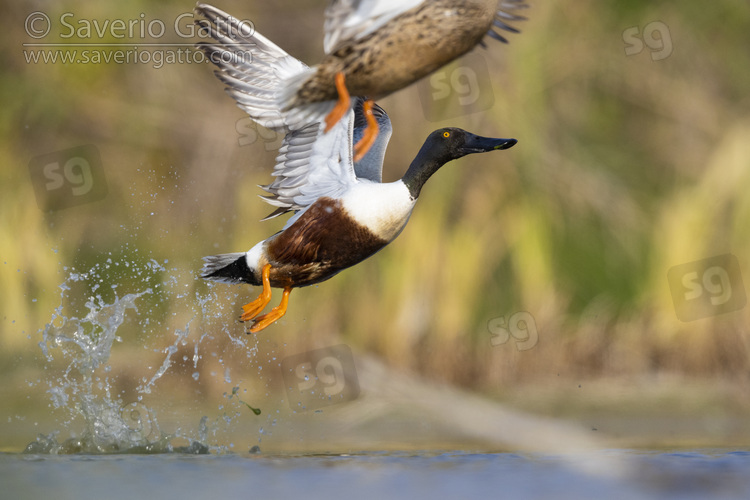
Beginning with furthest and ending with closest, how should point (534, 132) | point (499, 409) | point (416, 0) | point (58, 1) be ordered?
1. point (58, 1)
2. point (534, 132)
3. point (499, 409)
4. point (416, 0)

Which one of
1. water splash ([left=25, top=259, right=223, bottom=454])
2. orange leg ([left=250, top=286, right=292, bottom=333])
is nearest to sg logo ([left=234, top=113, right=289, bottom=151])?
water splash ([left=25, top=259, right=223, bottom=454])

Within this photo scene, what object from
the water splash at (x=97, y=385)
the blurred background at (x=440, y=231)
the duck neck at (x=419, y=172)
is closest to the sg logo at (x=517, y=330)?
the blurred background at (x=440, y=231)

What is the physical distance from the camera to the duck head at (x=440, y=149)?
4.87 meters

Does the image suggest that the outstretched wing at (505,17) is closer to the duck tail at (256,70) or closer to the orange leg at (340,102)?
the orange leg at (340,102)

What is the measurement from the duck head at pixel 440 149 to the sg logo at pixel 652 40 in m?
4.41

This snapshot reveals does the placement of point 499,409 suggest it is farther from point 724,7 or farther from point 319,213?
point 724,7

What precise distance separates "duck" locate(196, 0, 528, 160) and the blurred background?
2847 millimetres

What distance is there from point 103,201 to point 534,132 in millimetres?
3170

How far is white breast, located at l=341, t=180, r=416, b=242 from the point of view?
4.61 metres

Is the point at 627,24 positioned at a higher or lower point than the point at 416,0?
higher

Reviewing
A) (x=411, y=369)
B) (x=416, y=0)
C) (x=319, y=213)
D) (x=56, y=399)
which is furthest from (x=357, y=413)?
(x=416, y=0)

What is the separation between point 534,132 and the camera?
8.15 meters

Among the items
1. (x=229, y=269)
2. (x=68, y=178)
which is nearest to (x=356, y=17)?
(x=229, y=269)

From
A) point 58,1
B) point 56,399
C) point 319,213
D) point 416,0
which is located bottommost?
point 56,399
